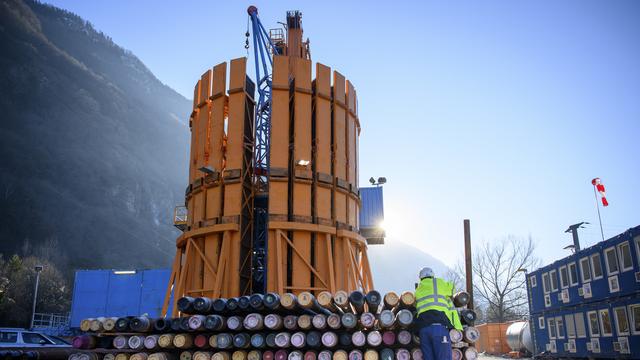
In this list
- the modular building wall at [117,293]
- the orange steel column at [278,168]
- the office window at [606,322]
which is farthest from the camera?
the modular building wall at [117,293]

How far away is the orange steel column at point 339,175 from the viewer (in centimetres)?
1825

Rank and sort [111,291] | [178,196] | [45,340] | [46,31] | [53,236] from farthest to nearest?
1. [46,31]
2. [178,196]
3. [53,236]
4. [111,291]
5. [45,340]

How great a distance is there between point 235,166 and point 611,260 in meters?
14.4

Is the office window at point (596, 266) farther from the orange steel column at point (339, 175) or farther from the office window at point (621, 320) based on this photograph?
the orange steel column at point (339, 175)

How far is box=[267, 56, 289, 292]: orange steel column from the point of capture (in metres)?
17.1

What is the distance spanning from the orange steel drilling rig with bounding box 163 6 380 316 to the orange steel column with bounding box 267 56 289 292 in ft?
0.12

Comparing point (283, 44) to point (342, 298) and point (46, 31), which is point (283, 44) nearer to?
point (342, 298)

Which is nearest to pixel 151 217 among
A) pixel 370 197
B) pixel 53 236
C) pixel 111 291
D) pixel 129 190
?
pixel 129 190

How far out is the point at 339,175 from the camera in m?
19.5

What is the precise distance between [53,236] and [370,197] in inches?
3485

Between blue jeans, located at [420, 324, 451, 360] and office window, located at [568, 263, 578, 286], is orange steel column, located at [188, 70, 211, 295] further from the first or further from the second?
office window, located at [568, 263, 578, 286]

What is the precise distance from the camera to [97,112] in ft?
473

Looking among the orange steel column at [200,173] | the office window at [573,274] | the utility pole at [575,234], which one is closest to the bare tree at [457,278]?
the utility pole at [575,234]

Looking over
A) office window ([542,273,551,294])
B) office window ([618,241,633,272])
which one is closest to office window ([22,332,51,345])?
office window ([618,241,633,272])
